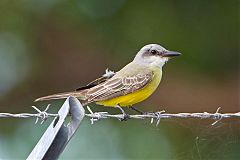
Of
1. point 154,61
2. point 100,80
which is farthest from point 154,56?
point 100,80

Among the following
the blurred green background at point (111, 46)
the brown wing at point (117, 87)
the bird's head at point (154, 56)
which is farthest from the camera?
the blurred green background at point (111, 46)

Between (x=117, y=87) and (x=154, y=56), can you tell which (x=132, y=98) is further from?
(x=154, y=56)

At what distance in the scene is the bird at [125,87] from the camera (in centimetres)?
367

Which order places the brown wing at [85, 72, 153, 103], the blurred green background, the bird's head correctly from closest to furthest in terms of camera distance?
the brown wing at [85, 72, 153, 103] → the bird's head → the blurred green background

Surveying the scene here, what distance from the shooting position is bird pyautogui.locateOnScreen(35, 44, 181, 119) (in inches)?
145

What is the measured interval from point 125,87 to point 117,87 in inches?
1.6

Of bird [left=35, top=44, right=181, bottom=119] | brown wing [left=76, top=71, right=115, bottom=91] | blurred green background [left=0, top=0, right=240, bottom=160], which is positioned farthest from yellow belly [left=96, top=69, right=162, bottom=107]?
blurred green background [left=0, top=0, right=240, bottom=160]

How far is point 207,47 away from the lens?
7578 millimetres

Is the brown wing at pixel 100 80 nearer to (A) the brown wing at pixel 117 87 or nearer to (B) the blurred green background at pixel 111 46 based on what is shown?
(A) the brown wing at pixel 117 87

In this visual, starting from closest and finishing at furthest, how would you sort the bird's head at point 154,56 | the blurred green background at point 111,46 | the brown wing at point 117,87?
the brown wing at point 117,87
the bird's head at point 154,56
the blurred green background at point 111,46

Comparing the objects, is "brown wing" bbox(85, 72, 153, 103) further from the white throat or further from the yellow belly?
the white throat

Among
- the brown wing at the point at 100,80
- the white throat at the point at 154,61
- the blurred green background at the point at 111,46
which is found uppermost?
the blurred green background at the point at 111,46

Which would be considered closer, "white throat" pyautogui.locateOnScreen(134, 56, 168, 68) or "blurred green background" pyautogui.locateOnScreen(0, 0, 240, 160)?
"white throat" pyautogui.locateOnScreen(134, 56, 168, 68)

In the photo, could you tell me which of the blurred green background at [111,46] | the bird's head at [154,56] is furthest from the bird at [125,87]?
the blurred green background at [111,46]
